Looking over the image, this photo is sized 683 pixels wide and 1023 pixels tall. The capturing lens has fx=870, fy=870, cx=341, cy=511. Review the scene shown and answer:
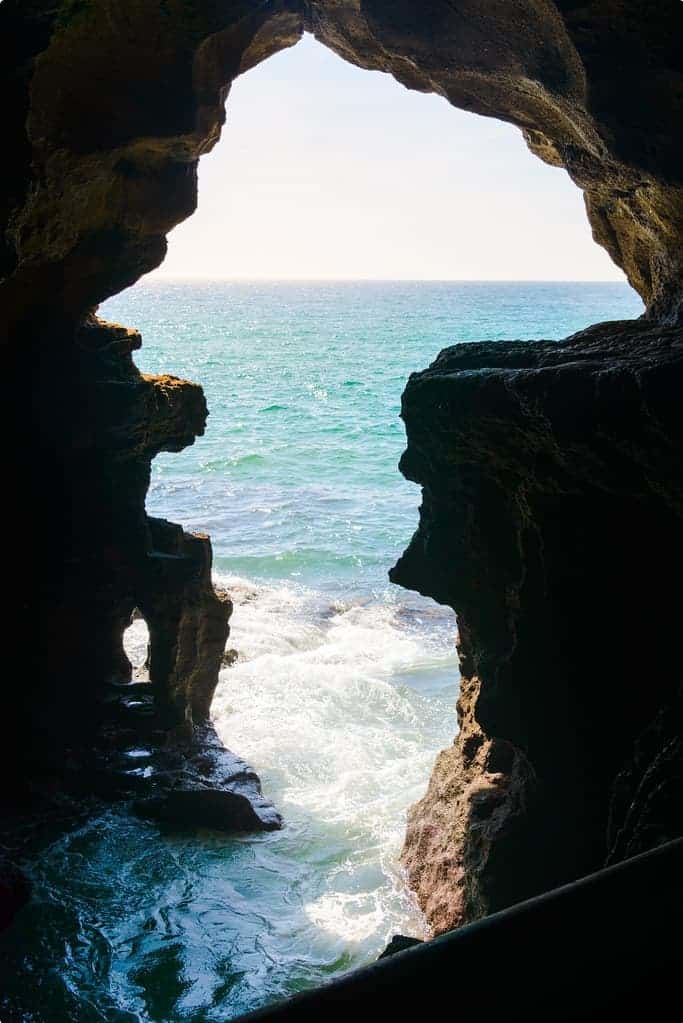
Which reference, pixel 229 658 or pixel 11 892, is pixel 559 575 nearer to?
pixel 11 892

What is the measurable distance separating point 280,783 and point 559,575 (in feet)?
21.7

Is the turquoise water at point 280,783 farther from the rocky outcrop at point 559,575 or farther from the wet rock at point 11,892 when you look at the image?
the rocky outcrop at point 559,575

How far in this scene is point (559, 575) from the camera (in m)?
5.77

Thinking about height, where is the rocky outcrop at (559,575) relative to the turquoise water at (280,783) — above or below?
above

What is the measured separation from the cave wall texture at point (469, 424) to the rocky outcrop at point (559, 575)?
21 mm

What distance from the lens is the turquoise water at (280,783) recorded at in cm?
707

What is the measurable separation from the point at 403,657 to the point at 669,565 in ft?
35.3

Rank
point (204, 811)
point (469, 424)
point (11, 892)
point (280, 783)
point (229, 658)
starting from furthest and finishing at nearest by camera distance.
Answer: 1. point (229, 658)
2. point (280, 783)
3. point (204, 811)
4. point (11, 892)
5. point (469, 424)

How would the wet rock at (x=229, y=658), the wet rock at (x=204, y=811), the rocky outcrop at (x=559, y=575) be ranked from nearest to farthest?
the rocky outcrop at (x=559, y=575)
the wet rock at (x=204, y=811)
the wet rock at (x=229, y=658)

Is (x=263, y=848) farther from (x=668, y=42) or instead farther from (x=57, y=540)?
(x=668, y=42)

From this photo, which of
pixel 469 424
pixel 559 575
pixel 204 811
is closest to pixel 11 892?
pixel 204 811

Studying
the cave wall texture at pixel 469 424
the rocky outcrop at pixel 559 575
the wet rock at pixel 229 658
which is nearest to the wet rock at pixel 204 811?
the cave wall texture at pixel 469 424

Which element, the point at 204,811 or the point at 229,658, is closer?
the point at 204,811

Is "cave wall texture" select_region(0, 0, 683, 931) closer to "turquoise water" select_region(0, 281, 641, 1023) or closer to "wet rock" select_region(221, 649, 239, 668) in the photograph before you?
"turquoise water" select_region(0, 281, 641, 1023)
